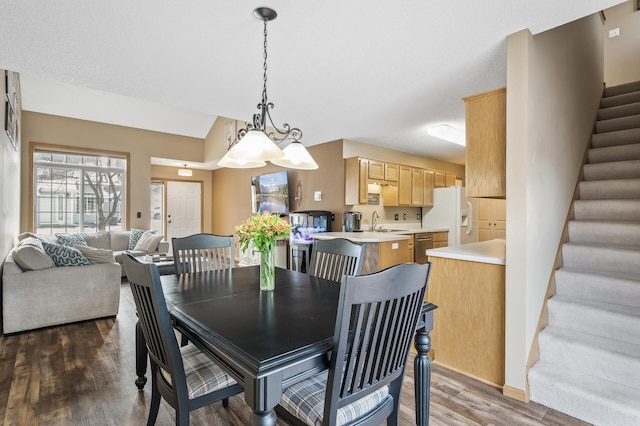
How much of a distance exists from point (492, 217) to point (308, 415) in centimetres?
707

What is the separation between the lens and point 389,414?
142cm

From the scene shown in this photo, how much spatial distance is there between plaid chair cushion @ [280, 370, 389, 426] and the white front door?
7.87 metres

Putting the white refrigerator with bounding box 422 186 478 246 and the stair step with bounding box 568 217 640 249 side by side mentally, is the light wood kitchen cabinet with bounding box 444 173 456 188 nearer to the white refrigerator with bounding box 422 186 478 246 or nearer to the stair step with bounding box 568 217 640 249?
the white refrigerator with bounding box 422 186 478 246

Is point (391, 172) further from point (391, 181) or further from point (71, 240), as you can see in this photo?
point (71, 240)

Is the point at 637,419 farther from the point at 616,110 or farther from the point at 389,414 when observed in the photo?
the point at 616,110

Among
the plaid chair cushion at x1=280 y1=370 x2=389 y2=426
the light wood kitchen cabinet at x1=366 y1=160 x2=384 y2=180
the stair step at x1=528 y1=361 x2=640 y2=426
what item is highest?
the light wood kitchen cabinet at x1=366 y1=160 x2=384 y2=180

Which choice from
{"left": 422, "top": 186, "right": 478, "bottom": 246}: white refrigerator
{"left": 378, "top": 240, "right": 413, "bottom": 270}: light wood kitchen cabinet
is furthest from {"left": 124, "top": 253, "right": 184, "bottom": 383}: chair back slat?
{"left": 422, "top": 186, "right": 478, "bottom": 246}: white refrigerator

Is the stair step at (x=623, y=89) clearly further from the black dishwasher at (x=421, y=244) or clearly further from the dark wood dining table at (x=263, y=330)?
the dark wood dining table at (x=263, y=330)

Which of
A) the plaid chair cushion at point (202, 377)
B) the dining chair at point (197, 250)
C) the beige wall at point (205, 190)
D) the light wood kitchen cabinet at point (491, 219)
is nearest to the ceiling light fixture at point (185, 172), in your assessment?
the beige wall at point (205, 190)

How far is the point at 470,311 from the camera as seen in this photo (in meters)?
2.44

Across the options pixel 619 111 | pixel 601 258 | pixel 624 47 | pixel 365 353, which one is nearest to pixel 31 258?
pixel 365 353

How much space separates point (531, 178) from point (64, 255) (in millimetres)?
4358

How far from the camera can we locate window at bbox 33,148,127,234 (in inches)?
248

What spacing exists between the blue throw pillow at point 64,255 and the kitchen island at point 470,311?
360cm
